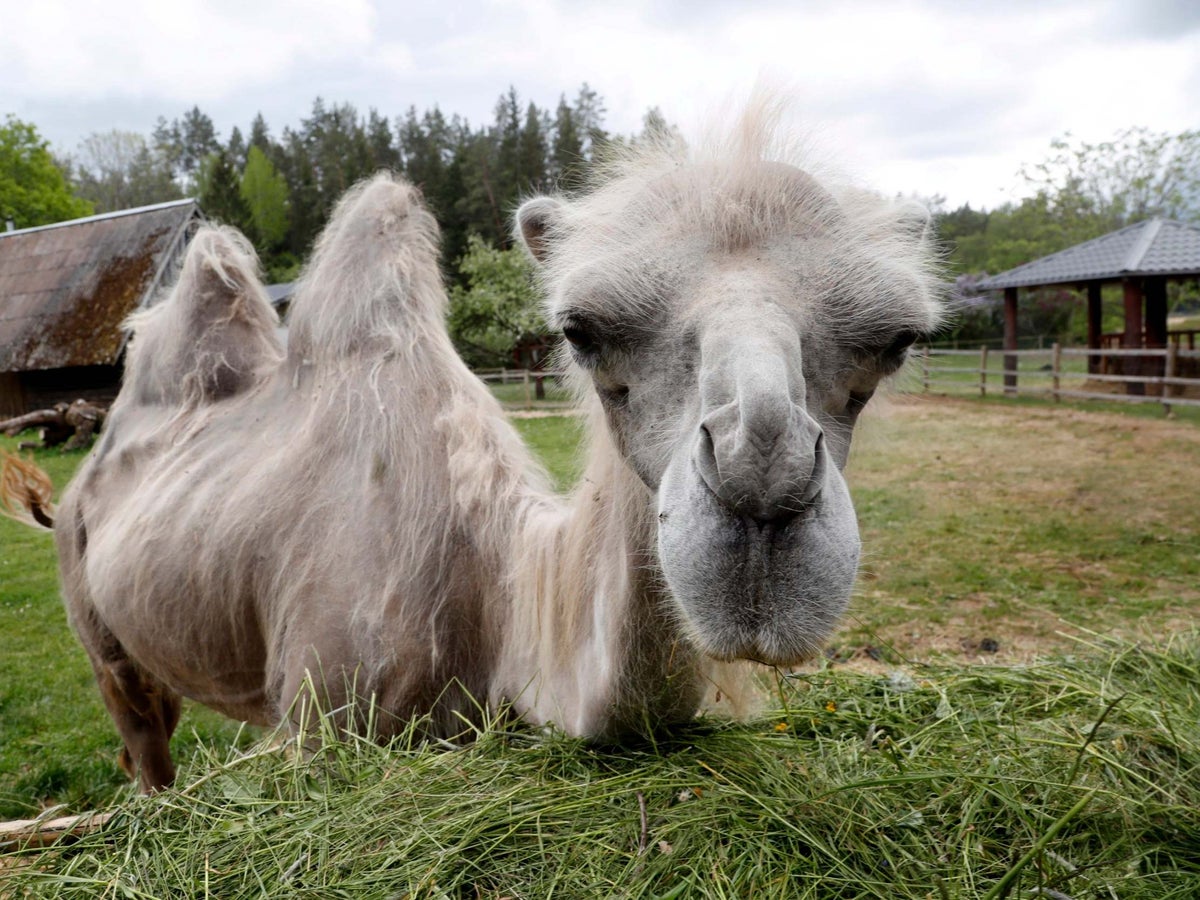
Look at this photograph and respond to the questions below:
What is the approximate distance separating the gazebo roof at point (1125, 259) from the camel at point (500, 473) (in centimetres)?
1908

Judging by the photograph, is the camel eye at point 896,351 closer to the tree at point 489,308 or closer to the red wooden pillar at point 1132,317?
the red wooden pillar at point 1132,317

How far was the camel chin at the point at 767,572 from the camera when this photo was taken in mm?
1260

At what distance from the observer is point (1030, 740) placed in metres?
2.12

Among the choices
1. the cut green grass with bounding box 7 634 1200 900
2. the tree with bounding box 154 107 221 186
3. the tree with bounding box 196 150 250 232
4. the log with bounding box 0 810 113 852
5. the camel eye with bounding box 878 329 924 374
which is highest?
the tree with bounding box 154 107 221 186

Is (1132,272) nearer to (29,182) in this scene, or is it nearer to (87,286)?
(87,286)

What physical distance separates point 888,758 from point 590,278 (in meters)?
1.41

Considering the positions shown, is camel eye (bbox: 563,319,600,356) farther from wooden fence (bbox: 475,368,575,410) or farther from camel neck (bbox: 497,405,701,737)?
wooden fence (bbox: 475,368,575,410)

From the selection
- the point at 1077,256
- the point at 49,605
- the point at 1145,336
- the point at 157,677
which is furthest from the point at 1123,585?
the point at 1077,256

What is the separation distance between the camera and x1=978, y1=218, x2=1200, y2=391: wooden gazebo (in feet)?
59.6

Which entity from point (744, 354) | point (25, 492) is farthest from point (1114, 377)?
point (744, 354)

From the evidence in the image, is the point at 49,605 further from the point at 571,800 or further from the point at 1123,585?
the point at 1123,585

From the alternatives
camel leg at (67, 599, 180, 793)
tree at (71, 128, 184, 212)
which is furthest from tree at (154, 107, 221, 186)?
camel leg at (67, 599, 180, 793)

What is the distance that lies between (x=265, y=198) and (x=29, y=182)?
36.5ft

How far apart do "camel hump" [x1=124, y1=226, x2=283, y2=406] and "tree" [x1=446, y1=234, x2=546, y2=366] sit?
64.7 feet
